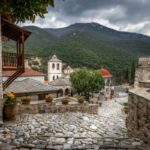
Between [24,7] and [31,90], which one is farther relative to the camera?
[31,90]

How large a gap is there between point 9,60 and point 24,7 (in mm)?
4550

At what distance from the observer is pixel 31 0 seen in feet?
25.4

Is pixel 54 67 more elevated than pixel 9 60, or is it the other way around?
pixel 54 67

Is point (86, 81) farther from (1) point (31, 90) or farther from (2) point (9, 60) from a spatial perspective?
(2) point (9, 60)

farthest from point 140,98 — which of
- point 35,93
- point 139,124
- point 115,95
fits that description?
point 115,95

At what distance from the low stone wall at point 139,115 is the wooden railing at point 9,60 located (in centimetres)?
666

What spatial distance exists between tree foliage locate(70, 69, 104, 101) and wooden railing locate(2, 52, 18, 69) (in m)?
20.7

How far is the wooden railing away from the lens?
38.0 feet

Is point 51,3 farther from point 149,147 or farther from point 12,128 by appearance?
point 149,147

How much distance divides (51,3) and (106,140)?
501 centimetres

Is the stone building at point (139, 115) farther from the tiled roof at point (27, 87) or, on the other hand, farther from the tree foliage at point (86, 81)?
the tree foliage at point (86, 81)

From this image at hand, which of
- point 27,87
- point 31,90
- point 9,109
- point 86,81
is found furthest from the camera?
point 86,81

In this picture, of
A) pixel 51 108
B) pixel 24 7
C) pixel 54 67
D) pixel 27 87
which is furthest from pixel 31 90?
pixel 54 67

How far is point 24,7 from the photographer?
793 centimetres
